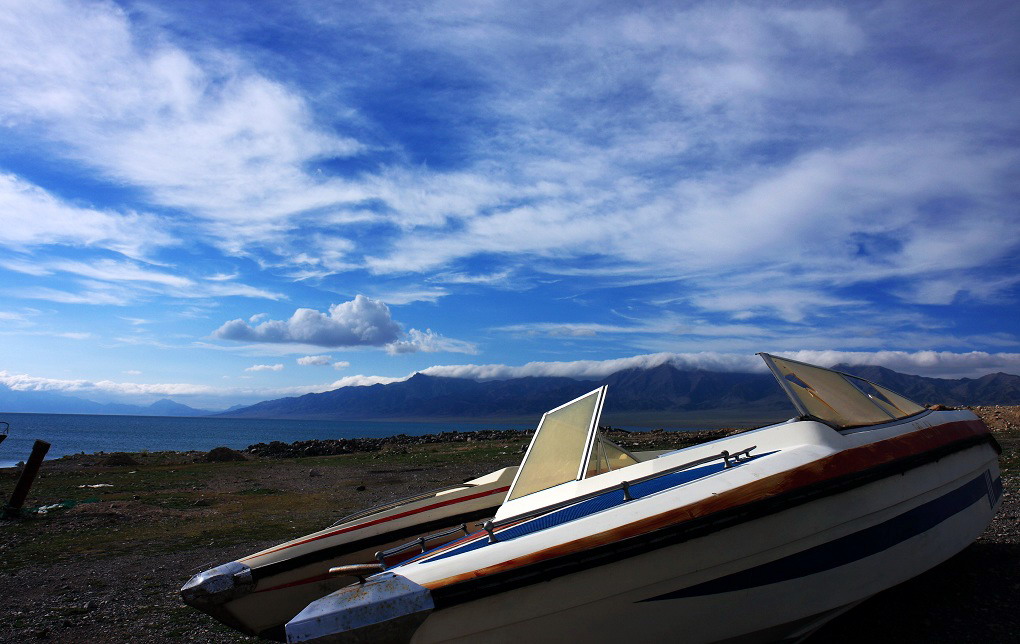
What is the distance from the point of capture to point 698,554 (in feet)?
13.7

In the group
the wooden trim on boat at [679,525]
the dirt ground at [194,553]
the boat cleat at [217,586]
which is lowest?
the dirt ground at [194,553]

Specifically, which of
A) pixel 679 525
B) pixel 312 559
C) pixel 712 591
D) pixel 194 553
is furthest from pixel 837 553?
pixel 194 553

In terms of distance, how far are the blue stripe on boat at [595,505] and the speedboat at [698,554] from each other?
0.08ft

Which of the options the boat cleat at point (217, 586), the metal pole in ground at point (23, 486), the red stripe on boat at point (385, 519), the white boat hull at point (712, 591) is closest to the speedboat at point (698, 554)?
the white boat hull at point (712, 591)

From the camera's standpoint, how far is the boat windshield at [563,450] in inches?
242

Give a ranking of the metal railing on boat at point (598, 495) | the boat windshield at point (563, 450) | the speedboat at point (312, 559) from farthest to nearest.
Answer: the boat windshield at point (563, 450), the speedboat at point (312, 559), the metal railing on boat at point (598, 495)

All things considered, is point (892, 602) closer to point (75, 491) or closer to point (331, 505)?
point (331, 505)

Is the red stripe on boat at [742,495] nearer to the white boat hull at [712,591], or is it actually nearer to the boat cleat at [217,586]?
the white boat hull at [712,591]

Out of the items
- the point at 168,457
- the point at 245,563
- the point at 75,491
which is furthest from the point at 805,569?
the point at 168,457

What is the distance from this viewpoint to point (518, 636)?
13.0ft

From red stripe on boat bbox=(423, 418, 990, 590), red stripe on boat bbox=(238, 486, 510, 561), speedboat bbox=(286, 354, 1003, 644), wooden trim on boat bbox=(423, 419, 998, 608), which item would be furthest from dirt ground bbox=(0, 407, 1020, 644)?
wooden trim on boat bbox=(423, 419, 998, 608)

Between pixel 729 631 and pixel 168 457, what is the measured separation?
1380 inches

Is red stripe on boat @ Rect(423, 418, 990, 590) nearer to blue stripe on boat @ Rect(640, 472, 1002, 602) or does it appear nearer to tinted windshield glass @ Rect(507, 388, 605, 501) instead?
blue stripe on boat @ Rect(640, 472, 1002, 602)

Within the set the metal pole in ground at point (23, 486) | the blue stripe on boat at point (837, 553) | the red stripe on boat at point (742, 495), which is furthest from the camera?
the metal pole in ground at point (23, 486)
